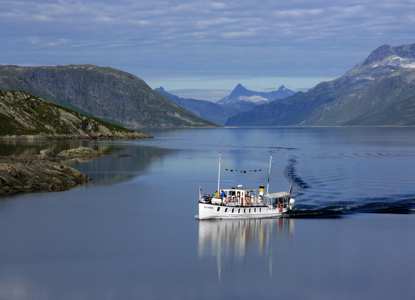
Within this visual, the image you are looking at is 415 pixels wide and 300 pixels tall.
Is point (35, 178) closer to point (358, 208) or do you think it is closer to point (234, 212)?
point (234, 212)

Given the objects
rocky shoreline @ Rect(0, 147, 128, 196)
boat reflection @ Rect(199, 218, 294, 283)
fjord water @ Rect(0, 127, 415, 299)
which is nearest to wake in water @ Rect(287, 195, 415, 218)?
fjord water @ Rect(0, 127, 415, 299)

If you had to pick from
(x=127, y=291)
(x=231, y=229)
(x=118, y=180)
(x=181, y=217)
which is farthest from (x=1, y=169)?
(x=127, y=291)

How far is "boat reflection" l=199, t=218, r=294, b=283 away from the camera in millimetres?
Answer: 53594

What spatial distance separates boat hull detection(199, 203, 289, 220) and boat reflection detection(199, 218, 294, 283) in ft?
3.28

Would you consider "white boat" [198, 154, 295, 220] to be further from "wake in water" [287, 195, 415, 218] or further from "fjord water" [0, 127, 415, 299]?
"wake in water" [287, 195, 415, 218]

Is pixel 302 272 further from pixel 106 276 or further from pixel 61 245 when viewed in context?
pixel 61 245

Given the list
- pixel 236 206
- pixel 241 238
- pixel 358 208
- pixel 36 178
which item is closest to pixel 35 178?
pixel 36 178

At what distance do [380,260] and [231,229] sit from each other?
20.0m

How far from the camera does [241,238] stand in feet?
198

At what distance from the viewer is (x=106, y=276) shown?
45469 millimetres

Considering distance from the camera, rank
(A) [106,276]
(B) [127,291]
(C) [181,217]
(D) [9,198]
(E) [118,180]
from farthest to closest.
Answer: (E) [118,180]
(D) [9,198]
(C) [181,217]
(A) [106,276]
(B) [127,291]

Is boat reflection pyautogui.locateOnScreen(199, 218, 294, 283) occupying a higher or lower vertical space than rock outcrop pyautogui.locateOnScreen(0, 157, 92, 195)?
lower

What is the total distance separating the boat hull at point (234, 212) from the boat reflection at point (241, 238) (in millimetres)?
1001

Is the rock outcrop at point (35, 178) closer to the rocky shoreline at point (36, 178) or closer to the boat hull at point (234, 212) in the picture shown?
the rocky shoreline at point (36, 178)
